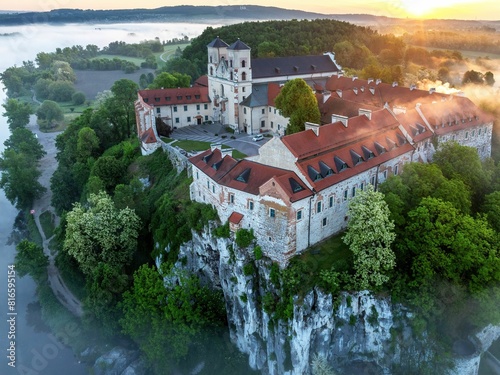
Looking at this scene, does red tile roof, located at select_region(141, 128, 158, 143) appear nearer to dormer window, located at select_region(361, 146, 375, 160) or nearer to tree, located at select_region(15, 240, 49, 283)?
tree, located at select_region(15, 240, 49, 283)

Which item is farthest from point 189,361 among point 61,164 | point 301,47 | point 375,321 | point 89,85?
point 89,85

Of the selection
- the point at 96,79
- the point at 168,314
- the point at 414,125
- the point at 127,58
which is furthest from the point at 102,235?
the point at 127,58

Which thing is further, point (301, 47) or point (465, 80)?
point (301, 47)

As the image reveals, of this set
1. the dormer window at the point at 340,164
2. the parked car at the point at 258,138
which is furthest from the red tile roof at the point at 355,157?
the parked car at the point at 258,138

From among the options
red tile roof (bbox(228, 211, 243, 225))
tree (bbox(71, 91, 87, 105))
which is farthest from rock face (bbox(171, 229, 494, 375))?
tree (bbox(71, 91, 87, 105))

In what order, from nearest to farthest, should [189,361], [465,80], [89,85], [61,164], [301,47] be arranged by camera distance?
[189,361] < [61,164] < [465,80] < [301,47] < [89,85]

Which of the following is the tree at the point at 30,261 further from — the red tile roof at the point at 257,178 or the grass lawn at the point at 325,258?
the grass lawn at the point at 325,258

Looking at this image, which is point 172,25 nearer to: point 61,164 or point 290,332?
point 61,164
